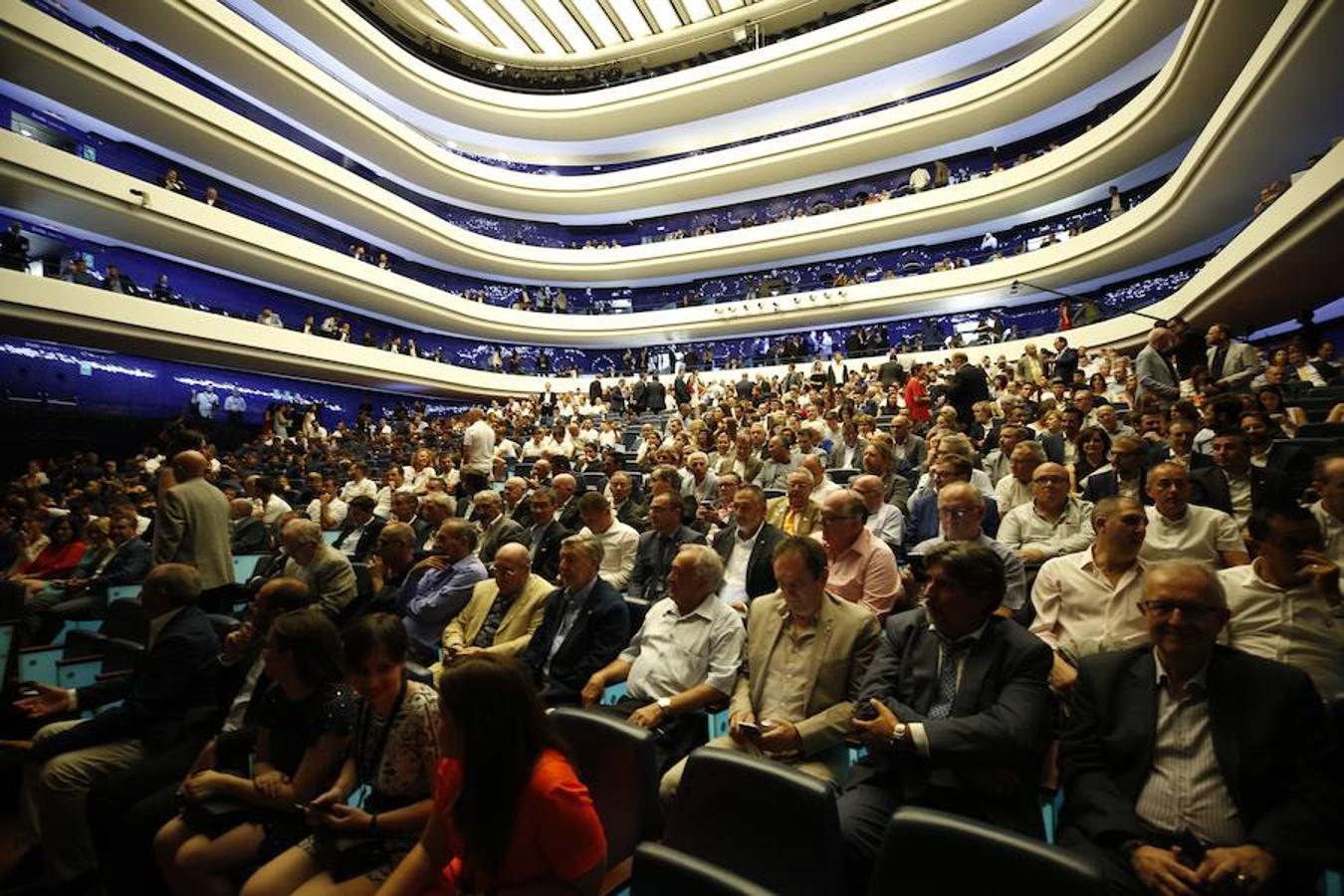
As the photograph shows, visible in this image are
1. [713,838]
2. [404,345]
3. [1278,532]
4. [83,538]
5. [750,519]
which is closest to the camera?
[713,838]

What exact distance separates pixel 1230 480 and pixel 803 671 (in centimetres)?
300

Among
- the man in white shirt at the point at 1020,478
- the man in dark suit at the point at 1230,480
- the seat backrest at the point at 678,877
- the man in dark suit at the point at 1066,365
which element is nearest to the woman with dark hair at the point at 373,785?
the seat backrest at the point at 678,877

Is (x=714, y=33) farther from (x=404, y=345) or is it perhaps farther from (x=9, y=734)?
(x=9, y=734)

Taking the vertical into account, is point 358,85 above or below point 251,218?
above

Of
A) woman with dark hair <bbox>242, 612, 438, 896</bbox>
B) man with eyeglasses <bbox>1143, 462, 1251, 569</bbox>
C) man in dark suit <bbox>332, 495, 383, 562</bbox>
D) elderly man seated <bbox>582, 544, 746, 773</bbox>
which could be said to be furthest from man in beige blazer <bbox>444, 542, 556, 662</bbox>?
man with eyeglasses <bbox>1143, 462, 1251, 569</bbox>

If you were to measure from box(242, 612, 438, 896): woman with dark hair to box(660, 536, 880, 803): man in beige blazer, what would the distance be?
2.50 ft

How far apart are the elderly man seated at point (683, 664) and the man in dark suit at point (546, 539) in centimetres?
142

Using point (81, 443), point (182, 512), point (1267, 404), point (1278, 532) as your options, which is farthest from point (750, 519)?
point (81, 443)

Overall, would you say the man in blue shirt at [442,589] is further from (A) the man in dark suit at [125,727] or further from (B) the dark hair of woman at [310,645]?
(B) the dark hair of woman at [310,645]

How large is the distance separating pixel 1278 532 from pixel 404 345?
19400 mm

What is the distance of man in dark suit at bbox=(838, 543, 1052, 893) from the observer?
156cm

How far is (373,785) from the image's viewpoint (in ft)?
5.50

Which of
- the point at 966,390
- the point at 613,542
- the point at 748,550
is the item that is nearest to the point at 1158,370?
the point at 966,390

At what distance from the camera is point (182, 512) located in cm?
340
